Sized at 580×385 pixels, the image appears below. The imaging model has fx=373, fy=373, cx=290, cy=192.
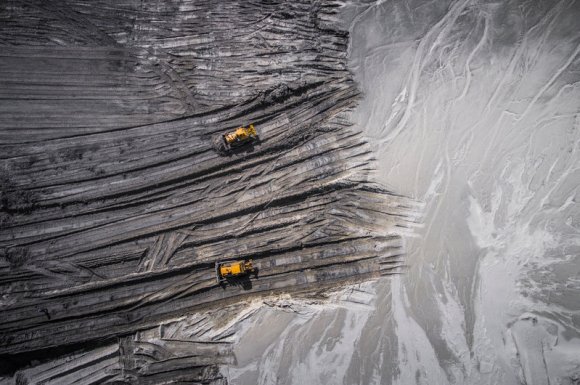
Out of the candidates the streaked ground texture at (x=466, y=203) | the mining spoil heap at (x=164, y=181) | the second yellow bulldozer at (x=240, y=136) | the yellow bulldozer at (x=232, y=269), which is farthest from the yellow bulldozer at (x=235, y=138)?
the streaked ground texture at (x=466, y=203)

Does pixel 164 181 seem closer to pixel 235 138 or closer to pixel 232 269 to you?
pixel 235 138

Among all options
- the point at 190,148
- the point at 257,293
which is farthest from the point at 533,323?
the point at 190,148

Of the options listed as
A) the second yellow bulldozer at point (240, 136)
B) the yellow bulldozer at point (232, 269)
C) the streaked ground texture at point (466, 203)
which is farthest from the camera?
the second yellow bulldozer at point (240, 136)

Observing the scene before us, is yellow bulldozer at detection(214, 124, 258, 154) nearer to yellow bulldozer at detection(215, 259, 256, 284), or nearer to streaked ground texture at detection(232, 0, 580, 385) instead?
yellow bulldozer at detection(215, 259, 256, 284)

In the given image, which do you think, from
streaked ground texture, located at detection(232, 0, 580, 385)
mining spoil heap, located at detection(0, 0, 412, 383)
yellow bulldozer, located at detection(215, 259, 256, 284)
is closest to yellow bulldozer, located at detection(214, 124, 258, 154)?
mining spoil heap, located at detection(0, 0, 412, 383)

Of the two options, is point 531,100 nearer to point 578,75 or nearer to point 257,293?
point 578,75

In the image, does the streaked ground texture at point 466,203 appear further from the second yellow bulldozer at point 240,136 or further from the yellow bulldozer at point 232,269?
the second yellow bulldozer at point 240,136

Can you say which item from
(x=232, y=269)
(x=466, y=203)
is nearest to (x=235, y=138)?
(x=232, y=269)
